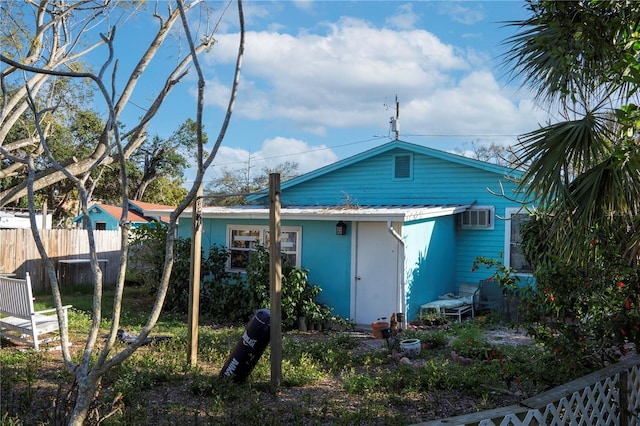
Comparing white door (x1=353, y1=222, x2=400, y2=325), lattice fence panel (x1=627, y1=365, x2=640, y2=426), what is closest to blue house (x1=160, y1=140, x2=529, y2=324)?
white door (x1=353, y1=222, x2=400, y2=325)

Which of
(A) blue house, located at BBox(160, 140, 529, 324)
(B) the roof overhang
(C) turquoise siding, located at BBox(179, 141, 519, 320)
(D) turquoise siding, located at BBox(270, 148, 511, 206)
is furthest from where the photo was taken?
(D) turquoise siding, located at BBox(270, 148, 511, 206)

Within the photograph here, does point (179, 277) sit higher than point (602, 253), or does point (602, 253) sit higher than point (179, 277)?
point (602, 253)

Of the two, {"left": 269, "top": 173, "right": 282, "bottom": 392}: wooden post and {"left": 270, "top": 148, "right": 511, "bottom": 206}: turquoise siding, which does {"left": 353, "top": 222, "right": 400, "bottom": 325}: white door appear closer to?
{"left": 270, "top": 148, "right": 511, "bottom": 206}: turquoise siding

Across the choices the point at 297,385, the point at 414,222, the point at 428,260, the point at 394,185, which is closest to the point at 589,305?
the point at 297,385

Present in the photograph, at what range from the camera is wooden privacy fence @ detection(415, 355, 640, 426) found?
9.05ft

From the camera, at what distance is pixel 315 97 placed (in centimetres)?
1268

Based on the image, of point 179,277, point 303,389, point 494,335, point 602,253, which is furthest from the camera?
point 179,277

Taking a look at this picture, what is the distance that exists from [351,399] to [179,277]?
7.13 m

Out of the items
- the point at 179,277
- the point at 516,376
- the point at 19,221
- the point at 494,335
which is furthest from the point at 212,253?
the point at 19,221

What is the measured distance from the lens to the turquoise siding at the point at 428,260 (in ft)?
36.3

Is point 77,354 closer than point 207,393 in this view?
No

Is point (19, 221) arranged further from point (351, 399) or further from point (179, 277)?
point (351, 399)

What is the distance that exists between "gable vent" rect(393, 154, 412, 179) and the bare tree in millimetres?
7374


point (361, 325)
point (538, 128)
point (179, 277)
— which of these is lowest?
point (361, 325)
